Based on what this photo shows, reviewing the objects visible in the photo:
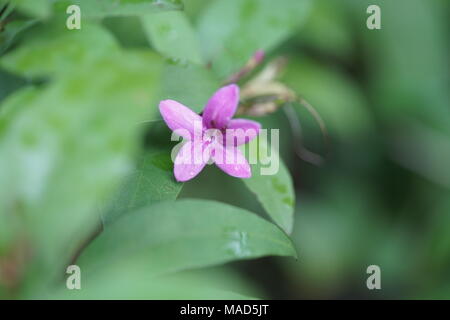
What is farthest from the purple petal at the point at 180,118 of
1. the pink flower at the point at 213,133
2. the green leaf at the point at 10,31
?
the green leaf at the point at 10,31

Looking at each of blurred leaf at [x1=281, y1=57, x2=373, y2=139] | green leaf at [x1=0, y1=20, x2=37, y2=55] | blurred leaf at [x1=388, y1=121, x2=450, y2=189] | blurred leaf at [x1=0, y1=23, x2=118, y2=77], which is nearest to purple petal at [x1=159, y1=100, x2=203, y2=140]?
blurred leaf at [x1=0, y1=23, x2=118, y2=77]

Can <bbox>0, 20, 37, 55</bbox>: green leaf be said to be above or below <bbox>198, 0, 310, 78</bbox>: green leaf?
below

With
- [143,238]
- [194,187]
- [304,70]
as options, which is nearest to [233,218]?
[143,238]

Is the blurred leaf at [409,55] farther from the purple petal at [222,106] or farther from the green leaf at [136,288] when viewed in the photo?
the green leaf at [136,288]

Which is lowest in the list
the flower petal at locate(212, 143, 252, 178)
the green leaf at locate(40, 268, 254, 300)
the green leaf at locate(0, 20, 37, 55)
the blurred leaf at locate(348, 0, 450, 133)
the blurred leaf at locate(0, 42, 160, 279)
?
the green leaf at locate(40, 268, 254, 300)

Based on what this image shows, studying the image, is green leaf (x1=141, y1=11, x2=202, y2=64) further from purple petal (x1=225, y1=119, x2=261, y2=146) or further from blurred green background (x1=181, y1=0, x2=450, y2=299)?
blurred green background (x1=181, y1=0, x2=450, y2=299)

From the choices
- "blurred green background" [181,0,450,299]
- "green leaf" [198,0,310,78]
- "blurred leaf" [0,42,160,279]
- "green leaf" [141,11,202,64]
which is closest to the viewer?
"blurred leaf" [0,42,160,279]
